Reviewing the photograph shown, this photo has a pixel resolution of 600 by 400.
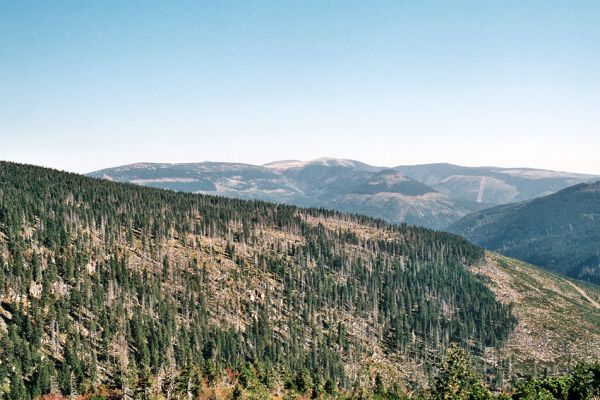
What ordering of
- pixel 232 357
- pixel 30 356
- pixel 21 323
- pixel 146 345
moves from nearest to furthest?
pixel 30 356 < pixel 21 323 < pixel 146 345 < pixel 232 357

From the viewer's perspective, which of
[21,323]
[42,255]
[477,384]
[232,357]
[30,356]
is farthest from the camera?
[42,255]

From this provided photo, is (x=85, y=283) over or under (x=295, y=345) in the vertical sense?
over

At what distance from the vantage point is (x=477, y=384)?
114 m

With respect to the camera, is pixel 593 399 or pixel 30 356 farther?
pixel 30 356

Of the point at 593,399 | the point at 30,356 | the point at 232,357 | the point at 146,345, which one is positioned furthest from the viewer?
the point at 232,357

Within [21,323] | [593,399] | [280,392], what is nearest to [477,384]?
[593,399]

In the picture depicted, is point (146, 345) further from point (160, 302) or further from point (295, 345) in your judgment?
point (295, 345)

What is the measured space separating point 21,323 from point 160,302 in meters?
52.8

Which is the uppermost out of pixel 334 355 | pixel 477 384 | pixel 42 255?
pixel 42 255

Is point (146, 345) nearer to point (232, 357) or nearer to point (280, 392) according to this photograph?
point (232, 357)

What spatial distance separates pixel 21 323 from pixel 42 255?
4833cm

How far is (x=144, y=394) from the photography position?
373 feet

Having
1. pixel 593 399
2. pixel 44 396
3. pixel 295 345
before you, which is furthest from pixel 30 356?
pixel 593 399

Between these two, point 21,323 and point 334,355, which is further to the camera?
point 334,355
